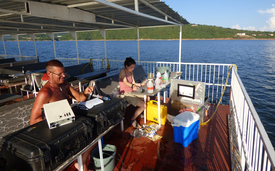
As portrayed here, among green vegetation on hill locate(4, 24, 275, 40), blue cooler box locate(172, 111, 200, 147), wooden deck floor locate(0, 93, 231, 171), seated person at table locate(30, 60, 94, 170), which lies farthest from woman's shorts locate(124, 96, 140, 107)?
green vegetation on hill locate(4, 24, 275, 40)

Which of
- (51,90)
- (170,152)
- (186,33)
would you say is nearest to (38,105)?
(51,90)

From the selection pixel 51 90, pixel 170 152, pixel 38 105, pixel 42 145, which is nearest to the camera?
pixel 42 145

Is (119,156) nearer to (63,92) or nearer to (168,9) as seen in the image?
(63,92)

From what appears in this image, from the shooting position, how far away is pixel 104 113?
81.2 inches

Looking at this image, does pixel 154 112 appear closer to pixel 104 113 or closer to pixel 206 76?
pixel 104 113

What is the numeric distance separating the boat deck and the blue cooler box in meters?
0.12

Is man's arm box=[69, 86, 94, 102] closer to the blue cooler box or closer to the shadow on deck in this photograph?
the shadow on deck

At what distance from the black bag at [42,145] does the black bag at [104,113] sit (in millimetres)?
208

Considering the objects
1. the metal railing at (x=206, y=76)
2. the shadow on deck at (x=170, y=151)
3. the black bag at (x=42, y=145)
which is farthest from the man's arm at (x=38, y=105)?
the metal railing at (x=206, y=76)

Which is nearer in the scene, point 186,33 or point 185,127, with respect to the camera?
point 185,127

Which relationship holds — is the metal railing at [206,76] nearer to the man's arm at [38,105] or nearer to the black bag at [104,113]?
the black bag at [104,113]

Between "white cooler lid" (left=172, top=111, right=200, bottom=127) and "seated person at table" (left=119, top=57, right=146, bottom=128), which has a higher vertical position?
"seated person at table" (left=119, top=57, right=146, bottom=128)

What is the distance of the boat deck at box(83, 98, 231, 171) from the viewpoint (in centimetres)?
276

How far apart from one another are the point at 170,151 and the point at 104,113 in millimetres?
1693
